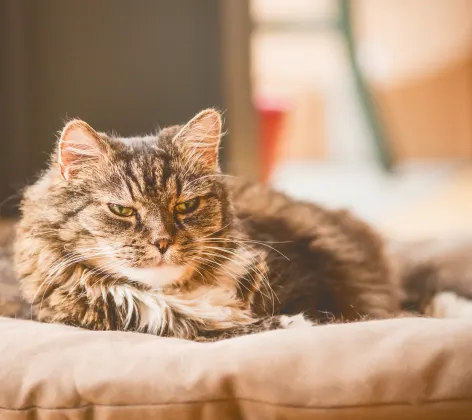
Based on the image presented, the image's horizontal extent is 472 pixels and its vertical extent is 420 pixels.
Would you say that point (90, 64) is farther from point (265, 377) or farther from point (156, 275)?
point (265, 377)

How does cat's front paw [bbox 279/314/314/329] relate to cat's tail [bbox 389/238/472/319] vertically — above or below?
above

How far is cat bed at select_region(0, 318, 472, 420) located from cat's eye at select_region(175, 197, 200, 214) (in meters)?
0.26

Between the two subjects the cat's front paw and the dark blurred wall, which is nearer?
the cat's front paw

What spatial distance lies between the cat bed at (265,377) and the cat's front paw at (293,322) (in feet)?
0.51

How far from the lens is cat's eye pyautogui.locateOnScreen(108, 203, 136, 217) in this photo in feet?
3.45

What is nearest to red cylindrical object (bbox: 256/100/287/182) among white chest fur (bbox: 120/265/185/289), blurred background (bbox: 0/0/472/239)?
blurred background (bbox: 0/0/472/239)

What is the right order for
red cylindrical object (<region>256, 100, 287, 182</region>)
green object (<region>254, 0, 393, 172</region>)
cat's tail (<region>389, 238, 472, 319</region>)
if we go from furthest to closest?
green object (<region>254, 0, 393, 172</region>), red cylindrical object (<region>256, 100, 287, 182</region>), cat's tail (<region>389, 238, 472, 319</region>)

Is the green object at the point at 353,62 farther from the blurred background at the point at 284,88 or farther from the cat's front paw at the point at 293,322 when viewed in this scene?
the cat's front paw at the point at 293,322

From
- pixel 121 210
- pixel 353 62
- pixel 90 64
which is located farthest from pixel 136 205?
pixel 353 62

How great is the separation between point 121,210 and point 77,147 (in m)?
0.13

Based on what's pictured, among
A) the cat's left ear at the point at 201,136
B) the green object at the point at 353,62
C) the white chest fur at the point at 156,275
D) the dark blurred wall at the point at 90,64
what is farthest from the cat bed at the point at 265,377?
the green object at the point at 353,62

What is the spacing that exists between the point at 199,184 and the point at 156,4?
159 cm

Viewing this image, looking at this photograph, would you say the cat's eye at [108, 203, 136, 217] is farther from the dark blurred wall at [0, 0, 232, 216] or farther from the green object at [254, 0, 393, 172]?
the green object at [254, 0, 393, 172]

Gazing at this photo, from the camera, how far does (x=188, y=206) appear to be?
43.2 inches
